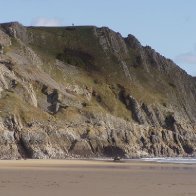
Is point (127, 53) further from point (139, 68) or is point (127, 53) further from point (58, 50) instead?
point (58, 50)

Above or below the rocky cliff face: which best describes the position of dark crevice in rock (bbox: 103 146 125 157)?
below

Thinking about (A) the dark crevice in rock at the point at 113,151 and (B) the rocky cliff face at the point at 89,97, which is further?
(A) the dark crevice in rock at the point at 113,151

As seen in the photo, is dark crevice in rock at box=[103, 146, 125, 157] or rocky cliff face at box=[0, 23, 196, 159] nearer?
rocky cliff face at box=[0, 23, 196, 159]

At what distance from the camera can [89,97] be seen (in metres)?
131

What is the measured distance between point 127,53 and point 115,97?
30.2 m

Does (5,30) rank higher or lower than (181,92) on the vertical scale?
higher

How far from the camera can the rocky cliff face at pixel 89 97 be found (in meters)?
93.6

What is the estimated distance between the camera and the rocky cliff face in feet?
307

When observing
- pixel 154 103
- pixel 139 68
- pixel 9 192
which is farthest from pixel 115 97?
pixel 9 192

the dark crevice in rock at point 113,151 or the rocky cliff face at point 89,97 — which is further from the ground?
the rocky cliff face at point 89,97

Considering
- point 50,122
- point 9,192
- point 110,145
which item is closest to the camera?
point 9,192

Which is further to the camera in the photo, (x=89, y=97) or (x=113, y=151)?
(x=89, y=97)

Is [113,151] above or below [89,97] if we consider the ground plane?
below

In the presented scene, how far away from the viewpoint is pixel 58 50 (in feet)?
506
